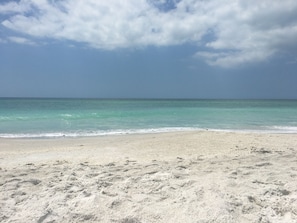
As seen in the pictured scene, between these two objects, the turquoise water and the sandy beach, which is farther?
the turquoise water

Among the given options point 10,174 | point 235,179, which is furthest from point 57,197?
point 235,179

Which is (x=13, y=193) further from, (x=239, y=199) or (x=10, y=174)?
(x=239, y=199)

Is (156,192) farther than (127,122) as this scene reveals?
No

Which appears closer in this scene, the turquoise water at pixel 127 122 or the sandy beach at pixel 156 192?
the sandy beach at pixel 156 192

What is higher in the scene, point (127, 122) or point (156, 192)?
point (156, 192)

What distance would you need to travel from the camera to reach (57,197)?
3752 mm

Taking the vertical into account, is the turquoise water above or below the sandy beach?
below

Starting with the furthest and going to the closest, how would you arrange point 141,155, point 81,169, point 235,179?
1. point 141,155
2. point 81,169
3. point 235,179

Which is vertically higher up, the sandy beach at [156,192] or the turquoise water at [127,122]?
the sandy beach at [156,192]

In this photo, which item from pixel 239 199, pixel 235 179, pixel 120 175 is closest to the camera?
pixel 239 199

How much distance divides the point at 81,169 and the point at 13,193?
159 centimetres

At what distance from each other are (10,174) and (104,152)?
11.2 feet

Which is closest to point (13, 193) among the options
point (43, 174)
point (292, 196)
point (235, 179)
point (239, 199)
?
point (43, 174)

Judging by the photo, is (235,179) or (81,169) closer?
(235,179)
